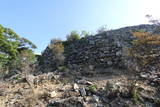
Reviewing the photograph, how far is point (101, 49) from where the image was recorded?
13375mm

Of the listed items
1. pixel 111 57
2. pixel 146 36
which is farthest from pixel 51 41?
pixel 146 36

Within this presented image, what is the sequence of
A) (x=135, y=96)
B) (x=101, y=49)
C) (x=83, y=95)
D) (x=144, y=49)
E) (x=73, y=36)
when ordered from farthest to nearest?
(x=73, y=36), (x=101, y=49), (x=144, y=49), (x=83, y=95), (x=135, y=96)

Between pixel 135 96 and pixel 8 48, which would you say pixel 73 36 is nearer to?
pixel 8 48

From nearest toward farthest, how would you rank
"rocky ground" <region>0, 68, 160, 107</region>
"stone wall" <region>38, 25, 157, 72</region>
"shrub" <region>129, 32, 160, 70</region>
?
"rocky ground" <region>0, 68, 160, 107</region> → "shrub" <region>129, 32, 160, 70</region> → "stone wall" <region>38, 25, 157, 72</region>

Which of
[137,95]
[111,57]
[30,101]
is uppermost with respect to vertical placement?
[111,57]

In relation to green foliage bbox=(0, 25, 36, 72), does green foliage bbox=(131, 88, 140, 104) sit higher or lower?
lower

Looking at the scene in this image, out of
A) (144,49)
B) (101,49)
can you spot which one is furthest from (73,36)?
(144,49)

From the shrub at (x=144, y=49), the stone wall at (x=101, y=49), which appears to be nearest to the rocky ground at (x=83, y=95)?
the shrub at (x=144, y=49)

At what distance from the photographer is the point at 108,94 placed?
19.8 ft

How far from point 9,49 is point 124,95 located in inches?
435

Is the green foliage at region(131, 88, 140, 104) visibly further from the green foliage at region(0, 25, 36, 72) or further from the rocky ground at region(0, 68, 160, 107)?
the green foliage at region(0, 25, 36, 72)

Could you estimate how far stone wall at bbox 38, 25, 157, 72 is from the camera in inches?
475

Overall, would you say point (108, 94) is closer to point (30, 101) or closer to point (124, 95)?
point (124, 95)

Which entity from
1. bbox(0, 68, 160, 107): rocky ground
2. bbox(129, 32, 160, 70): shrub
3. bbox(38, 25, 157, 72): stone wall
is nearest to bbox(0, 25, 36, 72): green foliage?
bbox(38, 25, 157, 72): stone wall
